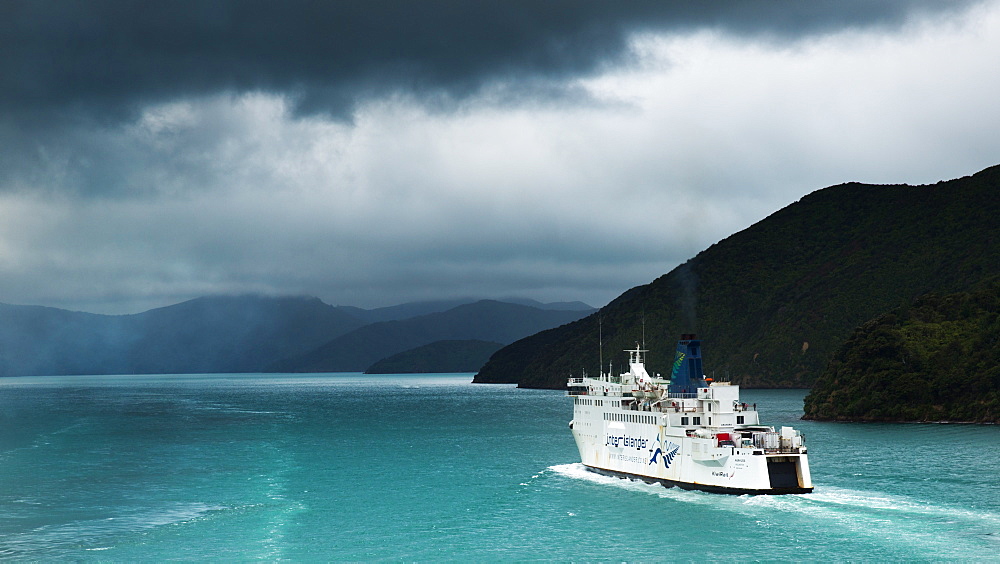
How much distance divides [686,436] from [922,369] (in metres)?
85.8

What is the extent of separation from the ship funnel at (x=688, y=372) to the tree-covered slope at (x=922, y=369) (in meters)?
69.6

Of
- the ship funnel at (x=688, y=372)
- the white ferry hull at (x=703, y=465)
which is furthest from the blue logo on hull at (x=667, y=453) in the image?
the ship funnel at (x=688, y=372)

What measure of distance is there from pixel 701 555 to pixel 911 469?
3543cm

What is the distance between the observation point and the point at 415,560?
42.9m

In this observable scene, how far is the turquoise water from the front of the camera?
44.3 metres

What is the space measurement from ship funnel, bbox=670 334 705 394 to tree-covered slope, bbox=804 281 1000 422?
228 feet

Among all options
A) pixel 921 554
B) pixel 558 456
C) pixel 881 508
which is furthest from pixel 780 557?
pixel 558 456

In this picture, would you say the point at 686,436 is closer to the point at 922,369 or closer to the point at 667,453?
the point at 667,453

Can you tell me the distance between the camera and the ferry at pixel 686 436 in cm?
5441

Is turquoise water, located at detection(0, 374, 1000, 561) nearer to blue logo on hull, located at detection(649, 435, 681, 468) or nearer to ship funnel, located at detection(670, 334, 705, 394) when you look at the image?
blue logo on hull, located at detection(649, 435, 681, 468)

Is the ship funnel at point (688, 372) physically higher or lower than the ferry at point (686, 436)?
higher

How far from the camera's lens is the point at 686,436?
2272 inches

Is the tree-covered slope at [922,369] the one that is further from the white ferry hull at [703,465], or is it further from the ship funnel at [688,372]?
the white ferry hull at [703,465]

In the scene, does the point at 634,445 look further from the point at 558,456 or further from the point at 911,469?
the point at 911,469
